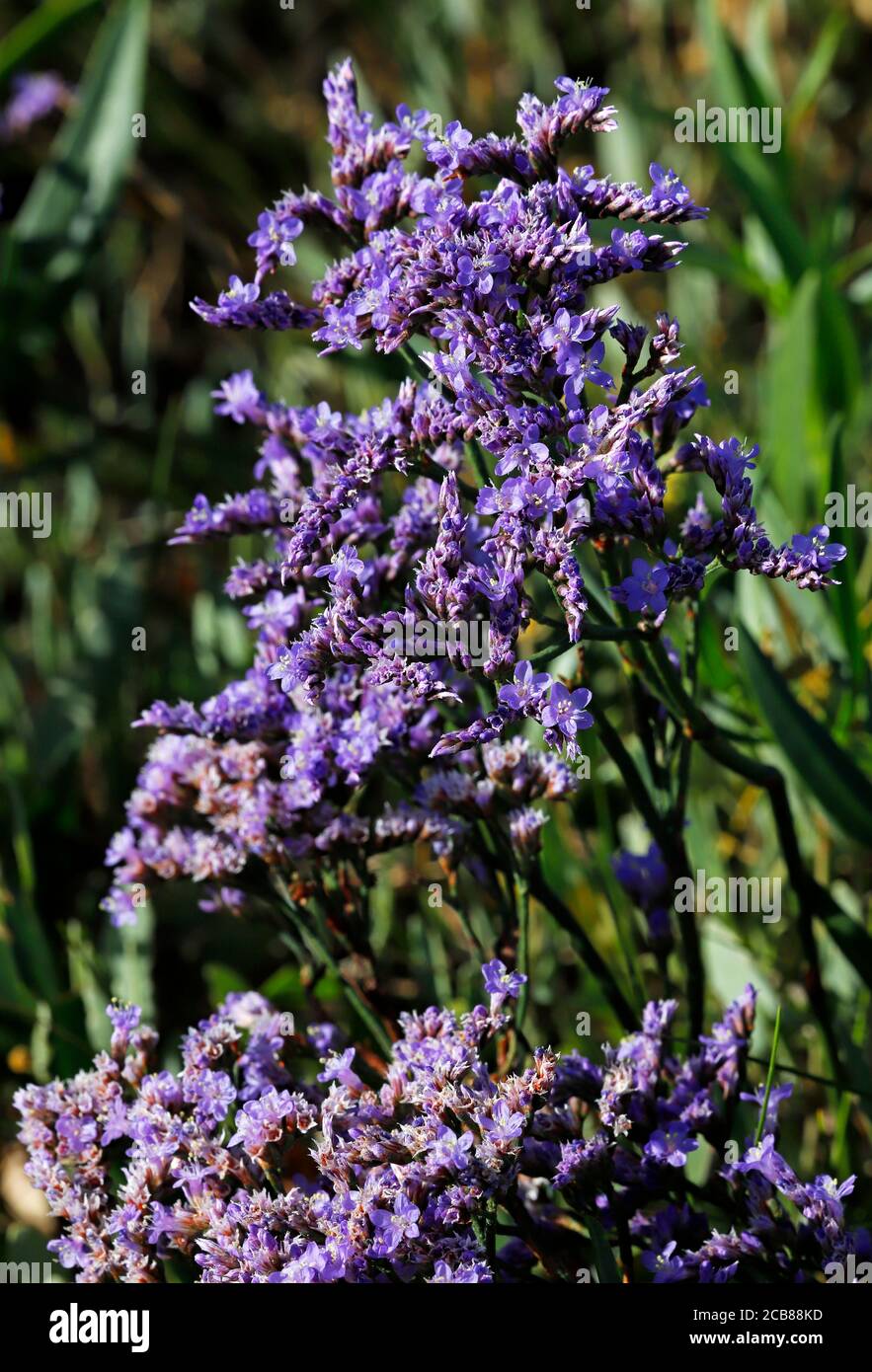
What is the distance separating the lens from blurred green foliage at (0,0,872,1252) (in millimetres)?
1517

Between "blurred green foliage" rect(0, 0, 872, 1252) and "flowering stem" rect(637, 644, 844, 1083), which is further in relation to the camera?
"blurred green foliage" rect(0, 0, 872, 1252)

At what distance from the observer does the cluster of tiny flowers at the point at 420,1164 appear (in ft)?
2.97

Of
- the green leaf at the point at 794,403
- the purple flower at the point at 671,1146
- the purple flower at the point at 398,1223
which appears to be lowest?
the purple flower at the point at 398,1223

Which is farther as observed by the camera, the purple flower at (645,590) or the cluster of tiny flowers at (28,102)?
the cluster of tiny flowers at (28,102)

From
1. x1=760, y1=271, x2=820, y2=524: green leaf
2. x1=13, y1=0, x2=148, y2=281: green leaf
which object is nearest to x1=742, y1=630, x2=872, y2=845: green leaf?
x1=760, y1=271, x2=820, y2=524: green leaf

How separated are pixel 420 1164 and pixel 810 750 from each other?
0.59 meters

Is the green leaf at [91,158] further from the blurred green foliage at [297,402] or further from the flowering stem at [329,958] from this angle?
the flowering stem at [329,958]

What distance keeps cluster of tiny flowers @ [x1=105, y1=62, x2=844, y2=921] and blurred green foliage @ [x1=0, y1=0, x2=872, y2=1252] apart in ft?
0.74

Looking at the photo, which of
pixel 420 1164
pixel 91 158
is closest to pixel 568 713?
pixel 420 1164

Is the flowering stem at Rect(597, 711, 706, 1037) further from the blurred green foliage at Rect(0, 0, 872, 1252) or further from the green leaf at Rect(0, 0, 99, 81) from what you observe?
the green leaf at Rect(0, 0, 99, 81)

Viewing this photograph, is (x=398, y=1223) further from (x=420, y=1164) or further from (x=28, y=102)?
(x=28, y=102)

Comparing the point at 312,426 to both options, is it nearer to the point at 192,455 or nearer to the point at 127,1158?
the point at 127,1158

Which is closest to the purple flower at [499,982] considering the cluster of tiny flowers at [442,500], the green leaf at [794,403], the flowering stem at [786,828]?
the cluster of tiny flowers at [442,500]

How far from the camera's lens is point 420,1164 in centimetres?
90
